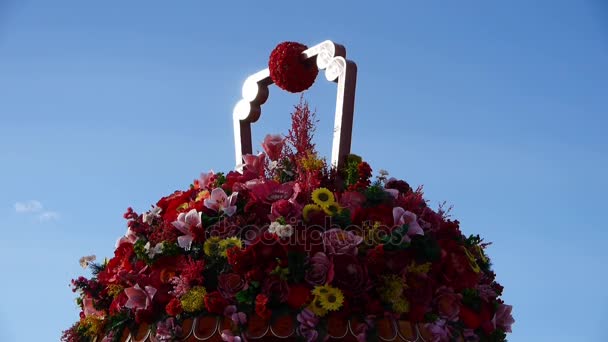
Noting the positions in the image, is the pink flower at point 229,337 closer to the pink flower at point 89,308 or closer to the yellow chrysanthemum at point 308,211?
the yellow chrysanthemum at point 308,211

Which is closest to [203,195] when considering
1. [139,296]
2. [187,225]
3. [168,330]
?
[187,225]

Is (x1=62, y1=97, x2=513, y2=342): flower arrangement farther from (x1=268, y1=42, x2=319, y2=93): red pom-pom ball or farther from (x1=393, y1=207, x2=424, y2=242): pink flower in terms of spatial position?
(x1=268, y1=42, x2=319, y2=93): red pom-pom ball

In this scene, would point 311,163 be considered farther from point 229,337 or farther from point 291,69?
point 229,337

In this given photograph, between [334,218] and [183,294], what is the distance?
95 cm

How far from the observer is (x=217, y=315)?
5.14 metres

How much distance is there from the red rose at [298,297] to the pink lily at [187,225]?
0.73m

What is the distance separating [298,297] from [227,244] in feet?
A: 1.72

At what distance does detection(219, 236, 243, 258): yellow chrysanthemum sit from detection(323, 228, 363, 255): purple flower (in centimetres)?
48

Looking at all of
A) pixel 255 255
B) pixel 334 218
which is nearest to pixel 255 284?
pixel 255 255

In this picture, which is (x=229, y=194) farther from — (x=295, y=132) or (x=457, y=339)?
(x=457, y=339)

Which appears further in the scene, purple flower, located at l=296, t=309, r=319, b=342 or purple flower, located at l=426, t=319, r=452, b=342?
purple flower, located at l=426, t=319, r=452, b=342

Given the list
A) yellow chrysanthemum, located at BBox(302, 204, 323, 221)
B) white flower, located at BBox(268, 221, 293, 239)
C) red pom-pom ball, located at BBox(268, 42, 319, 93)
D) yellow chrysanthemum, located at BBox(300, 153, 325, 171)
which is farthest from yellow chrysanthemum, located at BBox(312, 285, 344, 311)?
red pom-pom ball, located at BBox(268, 42, 319, 93)

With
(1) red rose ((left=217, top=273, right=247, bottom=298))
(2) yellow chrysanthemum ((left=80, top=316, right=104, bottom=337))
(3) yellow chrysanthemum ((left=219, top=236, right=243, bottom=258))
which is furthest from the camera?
(2) yellow chrysanthemum ((left=80, top=316, right=104, bottom=337))

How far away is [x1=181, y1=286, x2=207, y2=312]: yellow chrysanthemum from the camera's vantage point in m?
5.16
